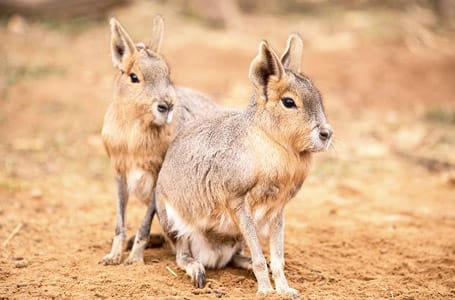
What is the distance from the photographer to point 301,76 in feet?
13.6

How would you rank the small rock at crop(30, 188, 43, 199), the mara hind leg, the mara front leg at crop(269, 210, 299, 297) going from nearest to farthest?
the mara front leg at crop(269, 210, 299, 297) < the mara hind leg < the small rock at crop(30, 188, 43, 199)

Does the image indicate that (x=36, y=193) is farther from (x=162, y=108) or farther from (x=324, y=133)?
(x=324, y=133)

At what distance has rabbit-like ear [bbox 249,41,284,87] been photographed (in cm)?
396

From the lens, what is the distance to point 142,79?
4.66 m

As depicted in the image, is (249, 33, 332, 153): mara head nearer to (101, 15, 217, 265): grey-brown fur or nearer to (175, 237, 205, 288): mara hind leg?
(101, 15, 217, 265): grey-brown fur

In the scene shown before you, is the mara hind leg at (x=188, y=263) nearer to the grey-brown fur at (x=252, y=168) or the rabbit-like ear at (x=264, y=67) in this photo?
the grey-brown fur at (x=252, y=168)

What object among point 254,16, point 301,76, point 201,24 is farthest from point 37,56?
point 301,76

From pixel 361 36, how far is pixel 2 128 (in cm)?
712

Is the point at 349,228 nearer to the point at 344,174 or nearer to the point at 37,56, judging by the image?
the point at 344,174

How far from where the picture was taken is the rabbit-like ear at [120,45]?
4777mm

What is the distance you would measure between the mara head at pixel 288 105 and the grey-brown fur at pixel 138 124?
2.70ft

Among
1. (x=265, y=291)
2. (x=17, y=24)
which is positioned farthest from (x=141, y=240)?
(x=17, y=24)

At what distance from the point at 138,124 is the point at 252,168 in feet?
3.58

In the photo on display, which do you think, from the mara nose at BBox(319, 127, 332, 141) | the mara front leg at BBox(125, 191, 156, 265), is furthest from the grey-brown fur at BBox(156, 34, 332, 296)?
the mara front leg at BBox(125, 191, 156, 265)
